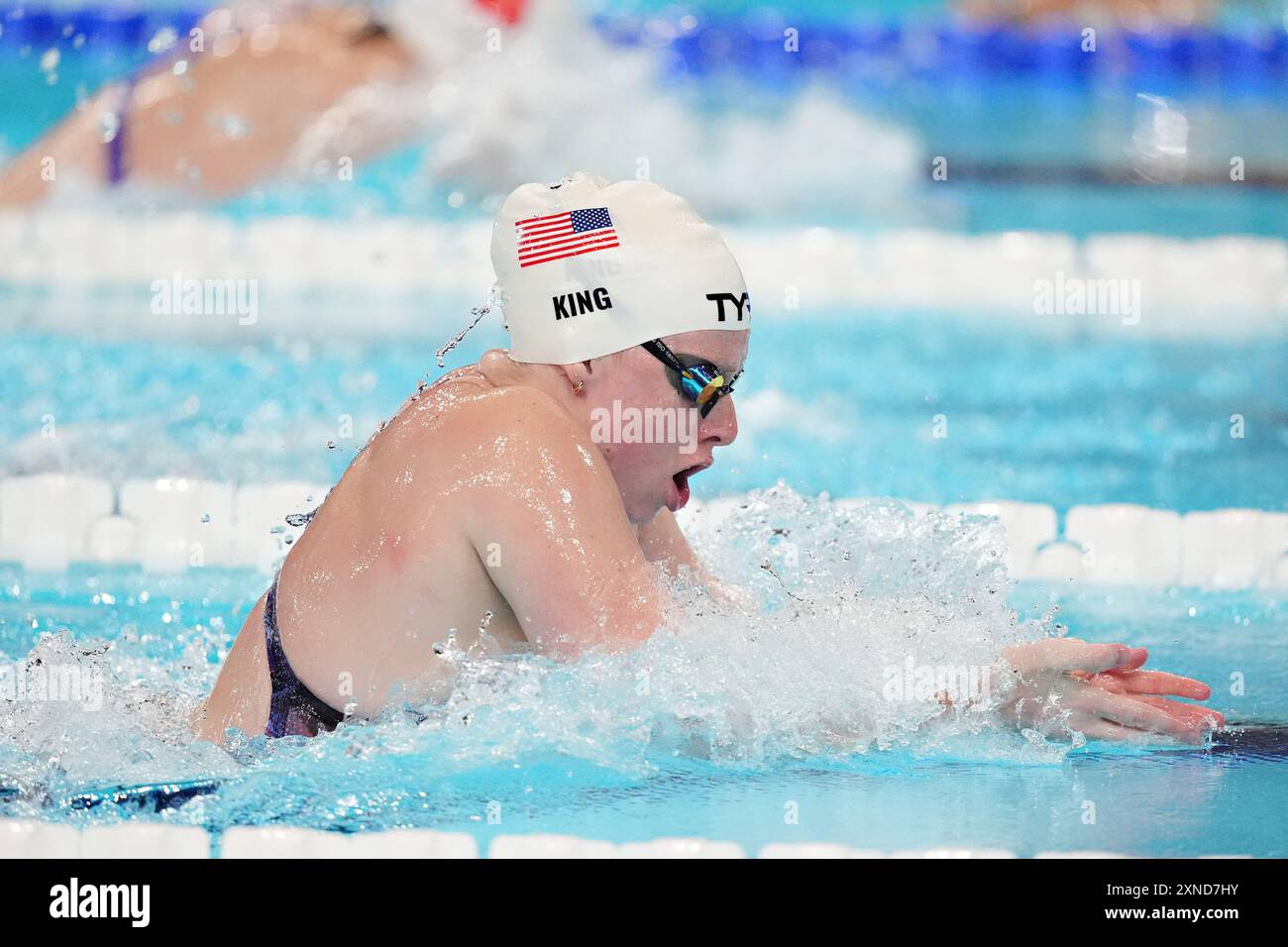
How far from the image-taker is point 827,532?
10.5ft

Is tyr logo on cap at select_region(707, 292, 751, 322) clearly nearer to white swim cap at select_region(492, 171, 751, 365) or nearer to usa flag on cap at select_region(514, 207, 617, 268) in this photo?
white swim cap at select_region(492, 171, 751, 365)

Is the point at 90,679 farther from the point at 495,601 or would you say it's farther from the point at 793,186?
the point at 793,186

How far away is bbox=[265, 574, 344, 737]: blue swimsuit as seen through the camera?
2238mm

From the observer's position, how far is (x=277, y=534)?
3.94 m

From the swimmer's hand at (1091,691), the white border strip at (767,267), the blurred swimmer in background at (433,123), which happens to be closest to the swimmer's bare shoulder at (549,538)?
the swimmer's hand at (1091,691)

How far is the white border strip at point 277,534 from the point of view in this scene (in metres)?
3.89

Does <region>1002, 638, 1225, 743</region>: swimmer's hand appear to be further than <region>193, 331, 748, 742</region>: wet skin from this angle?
Yes

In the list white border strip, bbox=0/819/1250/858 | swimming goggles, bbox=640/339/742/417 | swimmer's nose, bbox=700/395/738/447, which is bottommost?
white border strip, bbox=0/819/1250/858

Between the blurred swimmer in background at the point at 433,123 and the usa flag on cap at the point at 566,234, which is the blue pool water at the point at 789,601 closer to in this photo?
the blurred swimmer in background at the point at 433,123

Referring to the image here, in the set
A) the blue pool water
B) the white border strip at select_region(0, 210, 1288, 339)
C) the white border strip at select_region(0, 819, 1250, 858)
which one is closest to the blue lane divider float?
the blue pool water

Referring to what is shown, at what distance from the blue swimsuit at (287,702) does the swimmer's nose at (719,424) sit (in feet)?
2.11

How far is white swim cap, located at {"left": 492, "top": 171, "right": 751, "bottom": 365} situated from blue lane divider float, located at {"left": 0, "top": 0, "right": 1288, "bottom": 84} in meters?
7.17

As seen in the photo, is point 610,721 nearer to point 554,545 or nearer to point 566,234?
point 554,545
